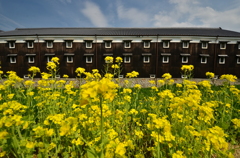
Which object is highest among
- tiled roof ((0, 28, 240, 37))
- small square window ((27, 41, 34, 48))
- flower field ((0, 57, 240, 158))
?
tiled roof ((0, 28, 240, 37))

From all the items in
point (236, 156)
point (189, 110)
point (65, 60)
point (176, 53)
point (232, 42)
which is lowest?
point (236, 156)

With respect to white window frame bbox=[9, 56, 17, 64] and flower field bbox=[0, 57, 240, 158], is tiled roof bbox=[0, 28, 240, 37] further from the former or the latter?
flower field bbox=[0, 57, 240, 158]

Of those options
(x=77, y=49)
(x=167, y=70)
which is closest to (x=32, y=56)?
(x=77, y=49)

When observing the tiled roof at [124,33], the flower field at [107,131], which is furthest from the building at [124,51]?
the flower field at [107,131]

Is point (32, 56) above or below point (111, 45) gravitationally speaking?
below

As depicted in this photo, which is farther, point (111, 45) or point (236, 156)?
point (111, 45)

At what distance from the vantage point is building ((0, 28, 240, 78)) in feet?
54.7

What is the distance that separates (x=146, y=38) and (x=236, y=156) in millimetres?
15895

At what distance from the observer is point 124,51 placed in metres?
16.8

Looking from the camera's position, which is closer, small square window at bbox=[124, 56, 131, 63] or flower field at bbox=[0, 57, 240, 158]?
flower field at bbox=[0, 57, 240, 158]

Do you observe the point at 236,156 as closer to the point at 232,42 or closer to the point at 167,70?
the point at 167,70

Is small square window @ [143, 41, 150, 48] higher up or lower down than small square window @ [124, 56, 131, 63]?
higher up

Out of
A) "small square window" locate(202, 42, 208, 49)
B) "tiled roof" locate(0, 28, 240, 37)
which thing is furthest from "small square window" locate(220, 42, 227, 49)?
"small square window" locate(202, 42, 208, 49)

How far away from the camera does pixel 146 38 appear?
1667 cm
